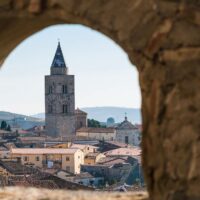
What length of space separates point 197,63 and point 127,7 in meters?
0.32

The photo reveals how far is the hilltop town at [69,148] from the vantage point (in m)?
58.2

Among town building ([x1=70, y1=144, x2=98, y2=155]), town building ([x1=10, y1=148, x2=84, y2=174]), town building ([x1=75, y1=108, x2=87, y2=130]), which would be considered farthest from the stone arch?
town building ([x1=75, y1=108, x2=87, y2=130])

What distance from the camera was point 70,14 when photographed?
8.59 ft

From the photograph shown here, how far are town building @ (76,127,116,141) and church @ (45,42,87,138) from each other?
1332mm

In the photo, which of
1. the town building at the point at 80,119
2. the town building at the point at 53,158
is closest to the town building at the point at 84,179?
the town building at the point at 53,158

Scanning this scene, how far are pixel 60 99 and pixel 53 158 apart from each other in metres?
24.5

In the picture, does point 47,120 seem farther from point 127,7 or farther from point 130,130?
point 127,7

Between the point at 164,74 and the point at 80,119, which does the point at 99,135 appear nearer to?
the point at 80,119

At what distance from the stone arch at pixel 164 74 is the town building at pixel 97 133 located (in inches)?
3341

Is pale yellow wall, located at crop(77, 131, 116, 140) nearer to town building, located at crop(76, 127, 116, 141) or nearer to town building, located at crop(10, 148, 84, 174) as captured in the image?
town building, located at crop(76, 127, 116, 141)

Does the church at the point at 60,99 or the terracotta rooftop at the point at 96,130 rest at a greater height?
the church at the point at 60,99

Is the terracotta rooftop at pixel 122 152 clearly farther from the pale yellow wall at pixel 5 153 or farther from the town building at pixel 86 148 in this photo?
the pale yellow wall at pixel 5 153

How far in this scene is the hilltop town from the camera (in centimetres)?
5820

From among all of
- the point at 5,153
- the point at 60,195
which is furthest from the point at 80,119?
the point at 60,195
